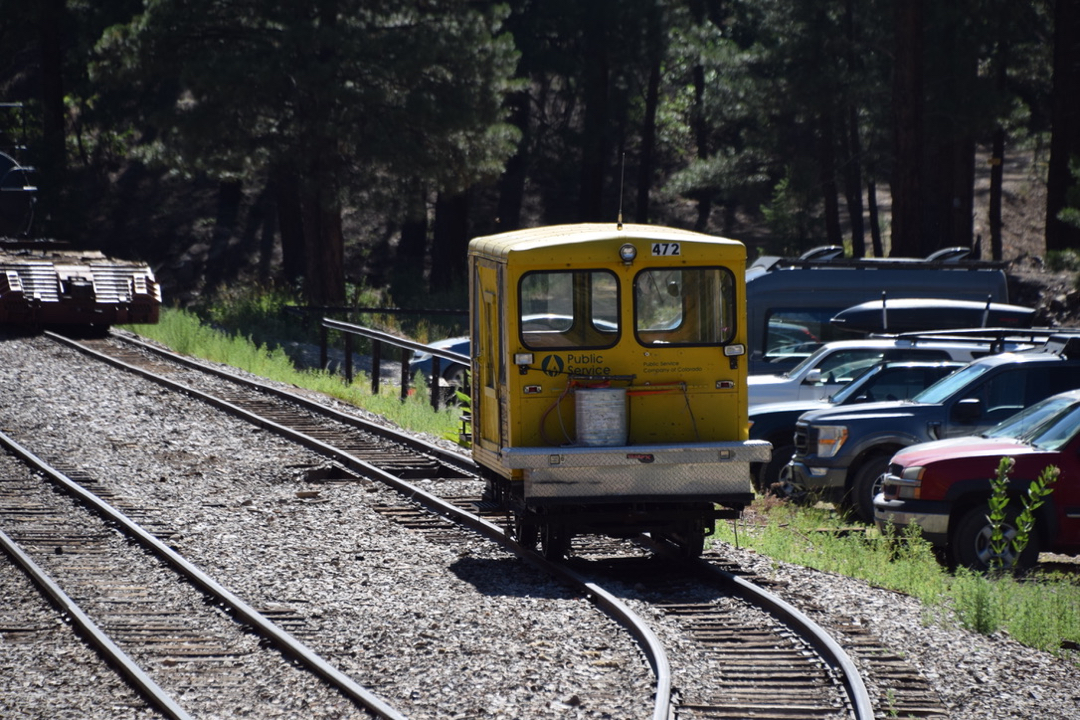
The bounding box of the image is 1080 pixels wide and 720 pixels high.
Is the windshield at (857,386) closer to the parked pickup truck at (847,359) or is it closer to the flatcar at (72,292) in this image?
the parked pickup truck at (847,359)

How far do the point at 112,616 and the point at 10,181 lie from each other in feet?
65.5

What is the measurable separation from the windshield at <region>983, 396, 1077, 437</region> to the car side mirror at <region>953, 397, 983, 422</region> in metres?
0.33

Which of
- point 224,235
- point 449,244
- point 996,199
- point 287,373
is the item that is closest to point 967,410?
point 287,373

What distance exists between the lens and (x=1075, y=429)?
11.1 metres

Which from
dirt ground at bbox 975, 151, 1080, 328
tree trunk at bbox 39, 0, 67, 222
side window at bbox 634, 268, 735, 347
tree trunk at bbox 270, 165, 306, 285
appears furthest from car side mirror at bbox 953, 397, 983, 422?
tree trunk at bbox 39, 0, 67, 222

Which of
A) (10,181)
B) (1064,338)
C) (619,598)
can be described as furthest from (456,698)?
(10,181)

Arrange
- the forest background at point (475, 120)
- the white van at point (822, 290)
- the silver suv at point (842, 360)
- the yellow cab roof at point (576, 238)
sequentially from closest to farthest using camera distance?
the yellow cab roof at point (576, 238) < the silver suv at point (842, 360) < the white van at point (822, 290) < the forest background at point (475, 120)

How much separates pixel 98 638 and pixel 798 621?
4.26 metres

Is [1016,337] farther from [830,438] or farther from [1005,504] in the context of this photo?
[1005,504]

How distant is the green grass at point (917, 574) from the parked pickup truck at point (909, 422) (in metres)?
0.39

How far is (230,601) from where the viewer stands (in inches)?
354

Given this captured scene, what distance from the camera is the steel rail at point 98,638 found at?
6977mm

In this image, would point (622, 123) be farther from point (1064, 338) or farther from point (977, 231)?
point (1064, 338)

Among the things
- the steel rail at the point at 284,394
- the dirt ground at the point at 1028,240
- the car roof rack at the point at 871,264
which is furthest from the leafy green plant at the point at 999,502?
the car roof rack at the point at 871,264
